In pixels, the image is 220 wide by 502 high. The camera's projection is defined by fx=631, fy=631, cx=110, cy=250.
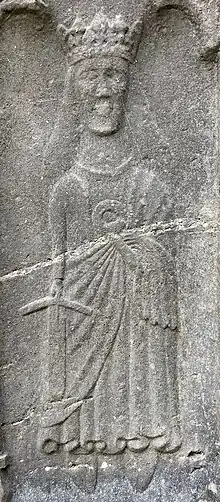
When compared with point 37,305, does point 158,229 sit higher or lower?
higher

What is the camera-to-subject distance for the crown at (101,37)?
2850 mm

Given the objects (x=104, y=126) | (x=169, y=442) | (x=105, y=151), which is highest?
(x=104, y=126)

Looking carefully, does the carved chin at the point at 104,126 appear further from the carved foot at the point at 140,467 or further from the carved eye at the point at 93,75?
the carved foot at the point at 140,467

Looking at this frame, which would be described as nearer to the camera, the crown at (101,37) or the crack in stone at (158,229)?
the crown at (101,37)

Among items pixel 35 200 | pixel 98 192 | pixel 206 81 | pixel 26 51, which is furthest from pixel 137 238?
pixel 26 51

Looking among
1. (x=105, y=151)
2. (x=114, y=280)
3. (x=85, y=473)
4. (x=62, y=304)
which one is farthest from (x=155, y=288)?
(x=85, y=473)

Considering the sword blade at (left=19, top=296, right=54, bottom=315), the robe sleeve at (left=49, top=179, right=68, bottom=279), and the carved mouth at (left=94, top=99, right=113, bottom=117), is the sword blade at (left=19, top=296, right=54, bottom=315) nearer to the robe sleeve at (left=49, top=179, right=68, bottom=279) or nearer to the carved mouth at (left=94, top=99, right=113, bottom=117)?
the robe sleeve at (left=49, top=179, right=68, bottom=279)

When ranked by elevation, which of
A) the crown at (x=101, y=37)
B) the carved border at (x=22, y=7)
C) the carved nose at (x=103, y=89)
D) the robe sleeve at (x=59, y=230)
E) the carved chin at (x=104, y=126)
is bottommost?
the robe sleeve at (x=59, y=230)

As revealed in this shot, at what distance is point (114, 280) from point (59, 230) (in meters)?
0.35

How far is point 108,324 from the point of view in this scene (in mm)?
2984

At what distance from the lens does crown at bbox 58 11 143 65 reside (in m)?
2.85

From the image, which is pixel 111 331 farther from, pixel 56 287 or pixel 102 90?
pixel 102 90

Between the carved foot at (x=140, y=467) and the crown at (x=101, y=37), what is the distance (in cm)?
186

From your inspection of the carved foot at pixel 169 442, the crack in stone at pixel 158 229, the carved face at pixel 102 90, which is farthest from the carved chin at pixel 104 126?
the carved foot at pixel 169 442
